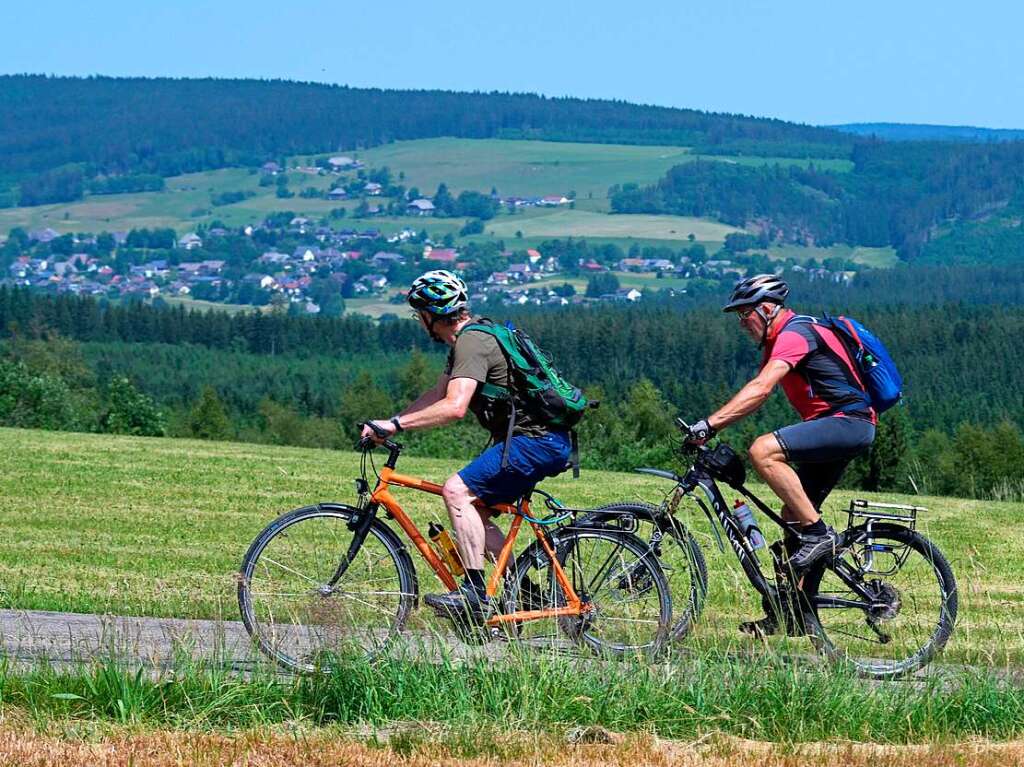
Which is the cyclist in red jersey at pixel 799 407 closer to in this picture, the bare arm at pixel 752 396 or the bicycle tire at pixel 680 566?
the bare arm at pixel 752 396

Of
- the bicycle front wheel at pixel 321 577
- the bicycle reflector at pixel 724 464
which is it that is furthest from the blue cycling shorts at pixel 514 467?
the bicycle reflector at pixel 724 464

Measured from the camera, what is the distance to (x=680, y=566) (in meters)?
9.32

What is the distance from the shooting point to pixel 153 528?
61.2 feet

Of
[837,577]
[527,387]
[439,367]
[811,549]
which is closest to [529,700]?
[527,387]

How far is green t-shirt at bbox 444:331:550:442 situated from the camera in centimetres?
890

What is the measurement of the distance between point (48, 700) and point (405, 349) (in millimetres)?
162303

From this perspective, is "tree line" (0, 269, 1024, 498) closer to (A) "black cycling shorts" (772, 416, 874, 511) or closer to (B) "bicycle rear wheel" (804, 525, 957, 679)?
(B) "bicycle rear wheel" (804, 525, 957, 679)

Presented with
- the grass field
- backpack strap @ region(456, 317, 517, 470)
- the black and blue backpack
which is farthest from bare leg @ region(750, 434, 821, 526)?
backpack strap @ region(456, 317, 517, 470)

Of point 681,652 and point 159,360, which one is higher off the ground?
point 681,652

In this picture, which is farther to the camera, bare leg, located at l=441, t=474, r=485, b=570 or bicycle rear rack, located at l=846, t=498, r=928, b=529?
bicycle rear rack, located at l=846, t=498, r=928, b=529

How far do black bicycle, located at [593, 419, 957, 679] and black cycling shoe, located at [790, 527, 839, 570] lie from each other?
0.06m

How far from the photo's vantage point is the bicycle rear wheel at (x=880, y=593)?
369 inches

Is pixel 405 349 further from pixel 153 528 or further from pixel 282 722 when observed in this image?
pixel 282 722

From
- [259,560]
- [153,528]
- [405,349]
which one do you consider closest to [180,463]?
[153,528]
